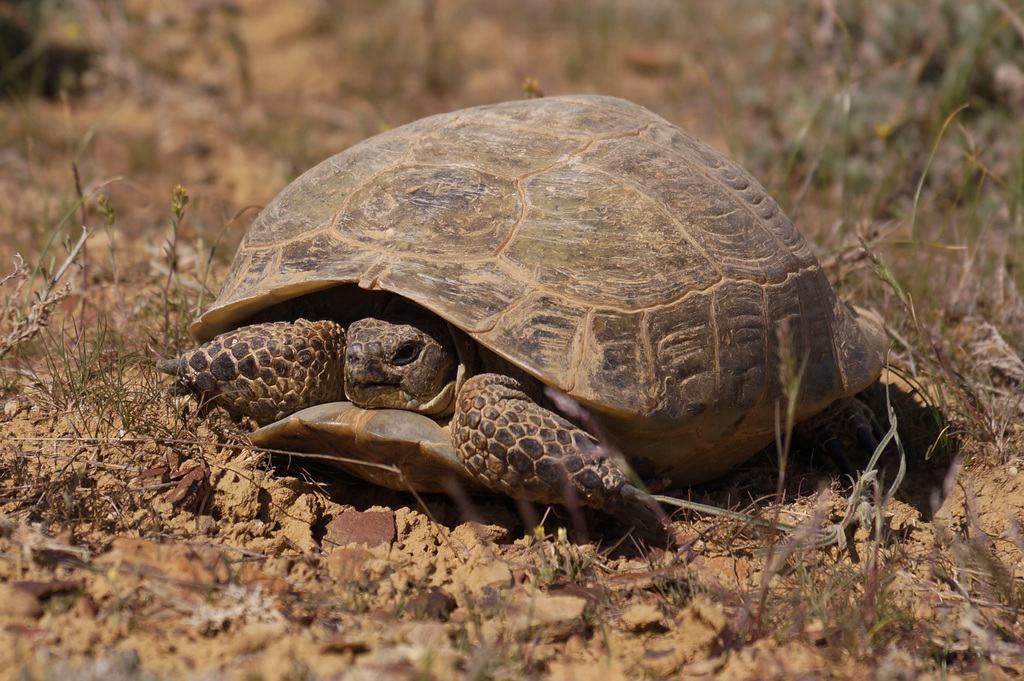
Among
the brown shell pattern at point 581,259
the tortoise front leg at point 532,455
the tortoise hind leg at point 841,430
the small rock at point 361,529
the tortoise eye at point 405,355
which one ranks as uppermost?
the brown shell pattern at point 581,259

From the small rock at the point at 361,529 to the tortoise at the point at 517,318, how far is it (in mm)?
145

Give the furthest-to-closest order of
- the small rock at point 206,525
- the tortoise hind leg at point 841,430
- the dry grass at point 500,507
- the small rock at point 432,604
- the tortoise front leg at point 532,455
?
1. the tortoise hind leg at point 841,430
2. the small rock at point 206,525
3. the tortoise front leg at point 532,455
4. the small rock at point 432,604
5. the dry grass at point 500,507

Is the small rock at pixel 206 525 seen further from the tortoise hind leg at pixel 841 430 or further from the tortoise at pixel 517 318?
the tortoise hind leg at pixel 841 430

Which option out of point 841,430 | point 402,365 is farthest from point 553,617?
point 841,430

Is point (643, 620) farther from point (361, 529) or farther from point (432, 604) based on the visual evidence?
point (361, 529)

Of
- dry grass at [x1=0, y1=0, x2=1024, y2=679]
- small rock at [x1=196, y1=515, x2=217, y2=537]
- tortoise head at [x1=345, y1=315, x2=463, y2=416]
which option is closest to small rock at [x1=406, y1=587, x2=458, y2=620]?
dry grass at [x1=0, y1=0, x2=1024, y2=679]

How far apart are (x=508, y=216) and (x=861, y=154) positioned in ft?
13.4

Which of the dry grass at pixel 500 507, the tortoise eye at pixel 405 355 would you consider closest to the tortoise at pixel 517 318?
the tortoise eye at pixel 405 355

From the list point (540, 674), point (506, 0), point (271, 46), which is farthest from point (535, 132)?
point (506, 0)

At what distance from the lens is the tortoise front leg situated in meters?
2.45

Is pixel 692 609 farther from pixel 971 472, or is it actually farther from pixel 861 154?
pixel 861 154

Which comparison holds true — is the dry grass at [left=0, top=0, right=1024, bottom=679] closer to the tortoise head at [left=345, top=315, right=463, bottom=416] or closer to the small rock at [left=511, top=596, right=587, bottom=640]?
the small rock at [left=511, top=596, right=587, bottom=640]

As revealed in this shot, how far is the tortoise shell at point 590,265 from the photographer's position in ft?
8.34

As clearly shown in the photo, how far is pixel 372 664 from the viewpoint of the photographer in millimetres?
2002
